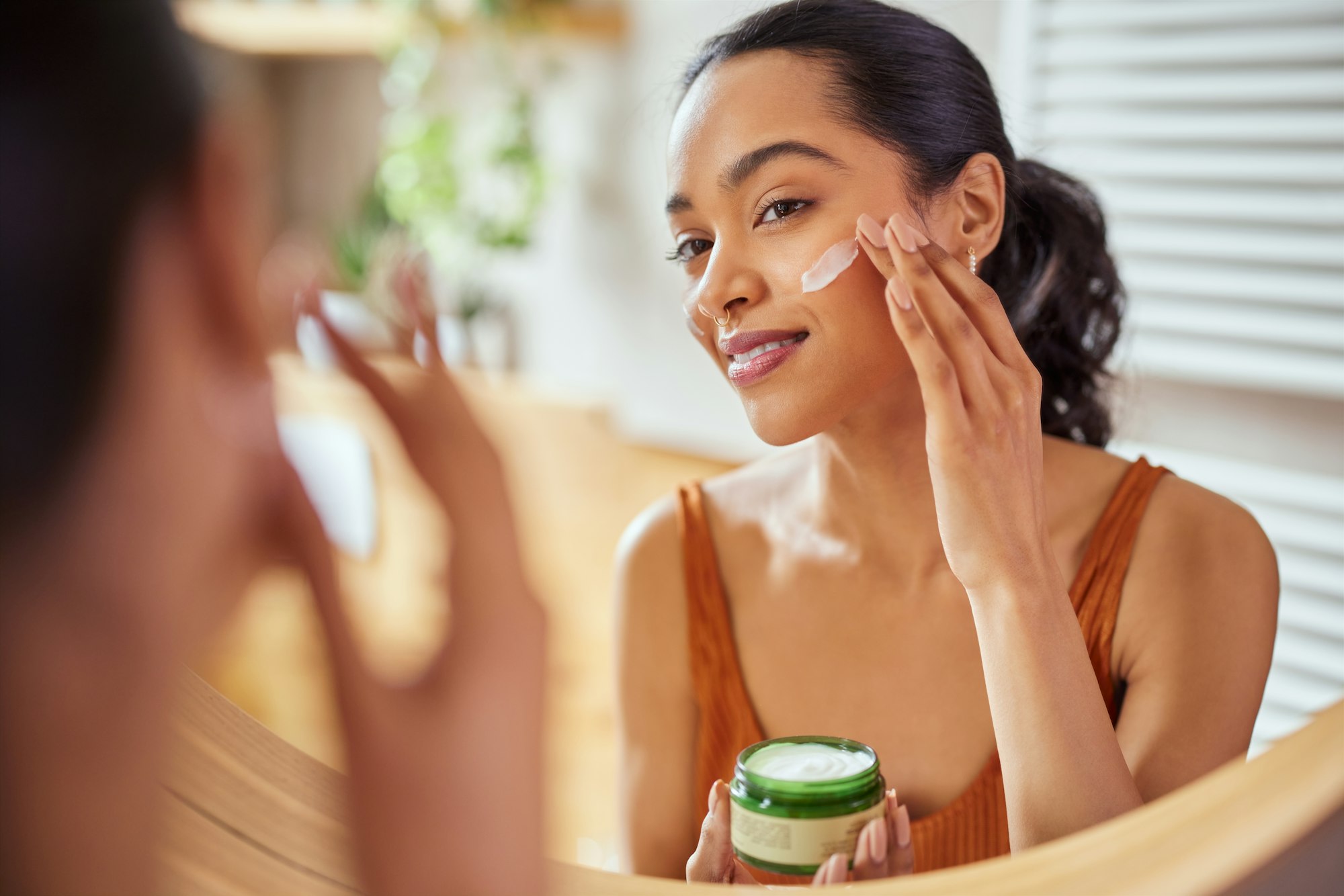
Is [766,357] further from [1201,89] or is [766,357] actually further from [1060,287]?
[1201,89]

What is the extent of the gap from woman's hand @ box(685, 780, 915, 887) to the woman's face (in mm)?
277

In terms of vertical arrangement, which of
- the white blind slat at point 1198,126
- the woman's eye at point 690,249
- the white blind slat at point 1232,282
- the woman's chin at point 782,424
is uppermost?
the woman's eye at point 690,249

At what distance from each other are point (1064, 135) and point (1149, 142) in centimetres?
10

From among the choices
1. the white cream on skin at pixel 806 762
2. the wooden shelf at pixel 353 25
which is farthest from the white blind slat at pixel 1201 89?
the white cream on skin at pixel 806 762

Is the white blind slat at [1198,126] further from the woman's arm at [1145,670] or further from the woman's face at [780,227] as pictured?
the woman's face at [780,227]

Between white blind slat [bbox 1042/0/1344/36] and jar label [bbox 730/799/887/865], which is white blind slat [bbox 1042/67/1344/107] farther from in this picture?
jar label [bbox 730/799/887/865]

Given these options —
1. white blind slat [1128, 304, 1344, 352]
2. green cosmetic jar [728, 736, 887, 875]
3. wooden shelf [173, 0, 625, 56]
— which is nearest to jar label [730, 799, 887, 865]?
green cosmetic jar [728, 736, 887, 875]

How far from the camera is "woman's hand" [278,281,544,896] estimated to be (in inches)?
8.7

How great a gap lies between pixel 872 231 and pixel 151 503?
542 millimetres

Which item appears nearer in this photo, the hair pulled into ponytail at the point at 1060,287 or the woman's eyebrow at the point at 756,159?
the woman's eyebrow at the point at 756,159

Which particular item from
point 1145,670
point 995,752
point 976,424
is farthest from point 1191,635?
point 976,424

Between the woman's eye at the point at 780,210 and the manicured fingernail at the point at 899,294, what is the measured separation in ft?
0.33

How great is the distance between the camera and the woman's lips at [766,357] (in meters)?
0.73

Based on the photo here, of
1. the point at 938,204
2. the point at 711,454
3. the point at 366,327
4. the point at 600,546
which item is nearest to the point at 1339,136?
the point at 938,204
